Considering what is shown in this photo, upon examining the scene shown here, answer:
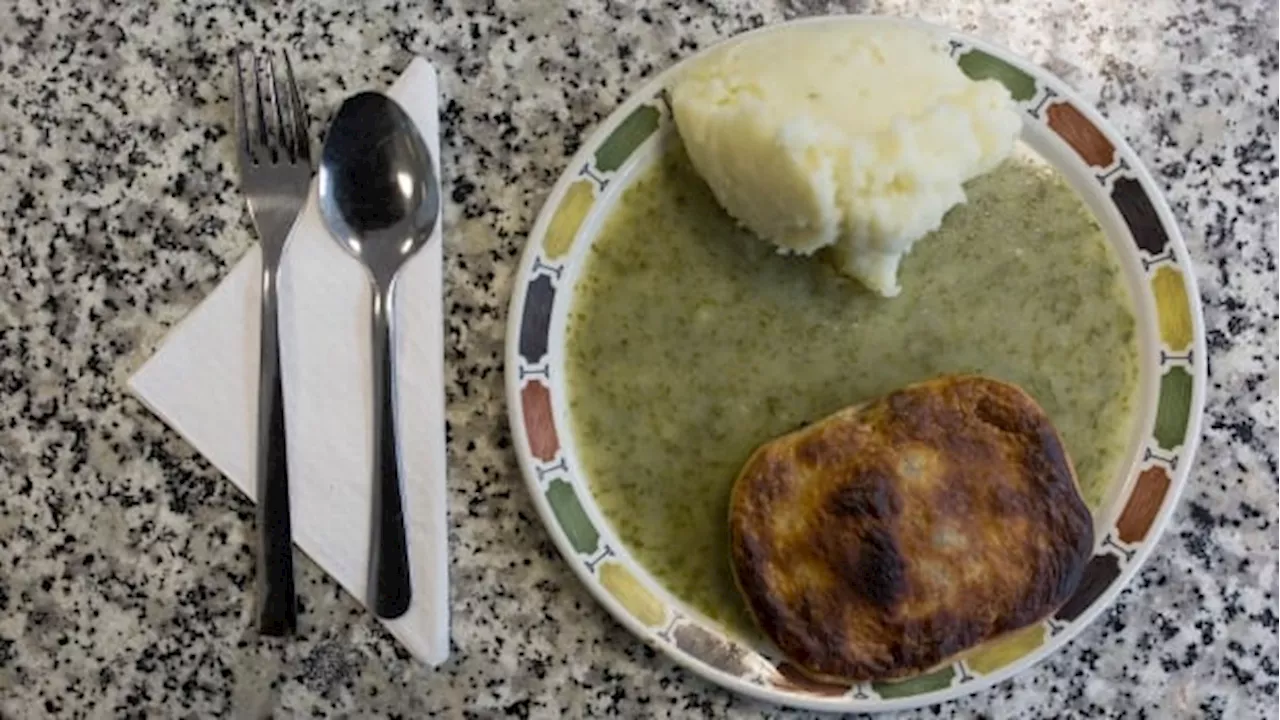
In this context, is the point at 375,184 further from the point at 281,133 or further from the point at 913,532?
the point at 913,532

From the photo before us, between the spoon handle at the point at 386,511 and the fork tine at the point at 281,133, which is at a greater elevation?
the fork tine at the point at 281,133

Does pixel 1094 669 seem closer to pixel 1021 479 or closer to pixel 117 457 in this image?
pixel 1021 479

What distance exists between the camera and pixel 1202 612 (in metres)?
1.11

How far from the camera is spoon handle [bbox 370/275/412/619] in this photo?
106 centimetres

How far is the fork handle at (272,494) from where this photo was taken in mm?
1065

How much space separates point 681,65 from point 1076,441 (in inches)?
18.2

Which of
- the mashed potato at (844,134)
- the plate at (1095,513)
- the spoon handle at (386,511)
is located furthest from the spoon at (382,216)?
the mashed potato at (844,134)

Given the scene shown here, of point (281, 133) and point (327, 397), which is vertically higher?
point (281, 133)

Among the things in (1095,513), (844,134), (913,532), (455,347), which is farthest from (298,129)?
(1095,513)

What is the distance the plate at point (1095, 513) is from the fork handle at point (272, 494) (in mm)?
197

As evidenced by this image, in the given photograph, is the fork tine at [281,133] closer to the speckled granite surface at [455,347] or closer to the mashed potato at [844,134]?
the speckled granite surface at [455,347]

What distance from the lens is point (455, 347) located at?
1.11 m

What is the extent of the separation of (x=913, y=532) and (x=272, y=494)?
53cm

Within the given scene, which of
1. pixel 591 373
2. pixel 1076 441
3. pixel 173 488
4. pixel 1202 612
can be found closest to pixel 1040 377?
pixel 1076 441
